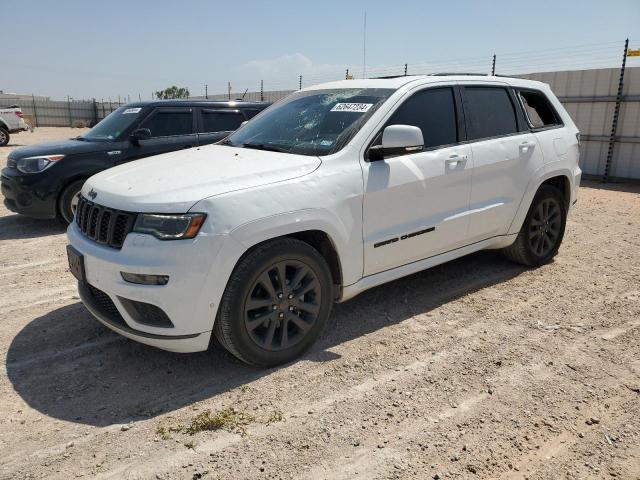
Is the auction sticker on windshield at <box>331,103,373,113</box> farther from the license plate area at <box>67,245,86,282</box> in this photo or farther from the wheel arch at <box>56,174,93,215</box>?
the wheel arch at <box>56,174,93,215</box>

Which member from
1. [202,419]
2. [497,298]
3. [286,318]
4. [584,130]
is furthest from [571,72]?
[202,419]

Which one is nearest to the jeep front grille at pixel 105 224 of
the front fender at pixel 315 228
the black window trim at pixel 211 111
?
the front fender at pixel 315 228

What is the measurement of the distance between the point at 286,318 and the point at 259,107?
550cm

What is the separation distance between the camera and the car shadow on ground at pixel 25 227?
A: 679 cm

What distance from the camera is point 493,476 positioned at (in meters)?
2.38

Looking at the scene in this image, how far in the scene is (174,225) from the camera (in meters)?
2.89

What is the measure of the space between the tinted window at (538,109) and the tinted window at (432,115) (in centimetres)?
113

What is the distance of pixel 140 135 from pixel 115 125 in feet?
2.06

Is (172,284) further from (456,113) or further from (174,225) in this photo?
(456,113)

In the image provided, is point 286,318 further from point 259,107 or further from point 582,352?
point 259,107

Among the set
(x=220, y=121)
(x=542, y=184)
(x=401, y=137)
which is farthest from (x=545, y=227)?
(x=220, y=121)

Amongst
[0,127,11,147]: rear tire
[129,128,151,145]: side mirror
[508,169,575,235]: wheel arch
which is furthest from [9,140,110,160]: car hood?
[0,127,11,147]: rear tire

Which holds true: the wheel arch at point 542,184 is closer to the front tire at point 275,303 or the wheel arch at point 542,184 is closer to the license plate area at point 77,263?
the front tire at point 275,303

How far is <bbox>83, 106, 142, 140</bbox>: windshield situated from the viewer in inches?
284
